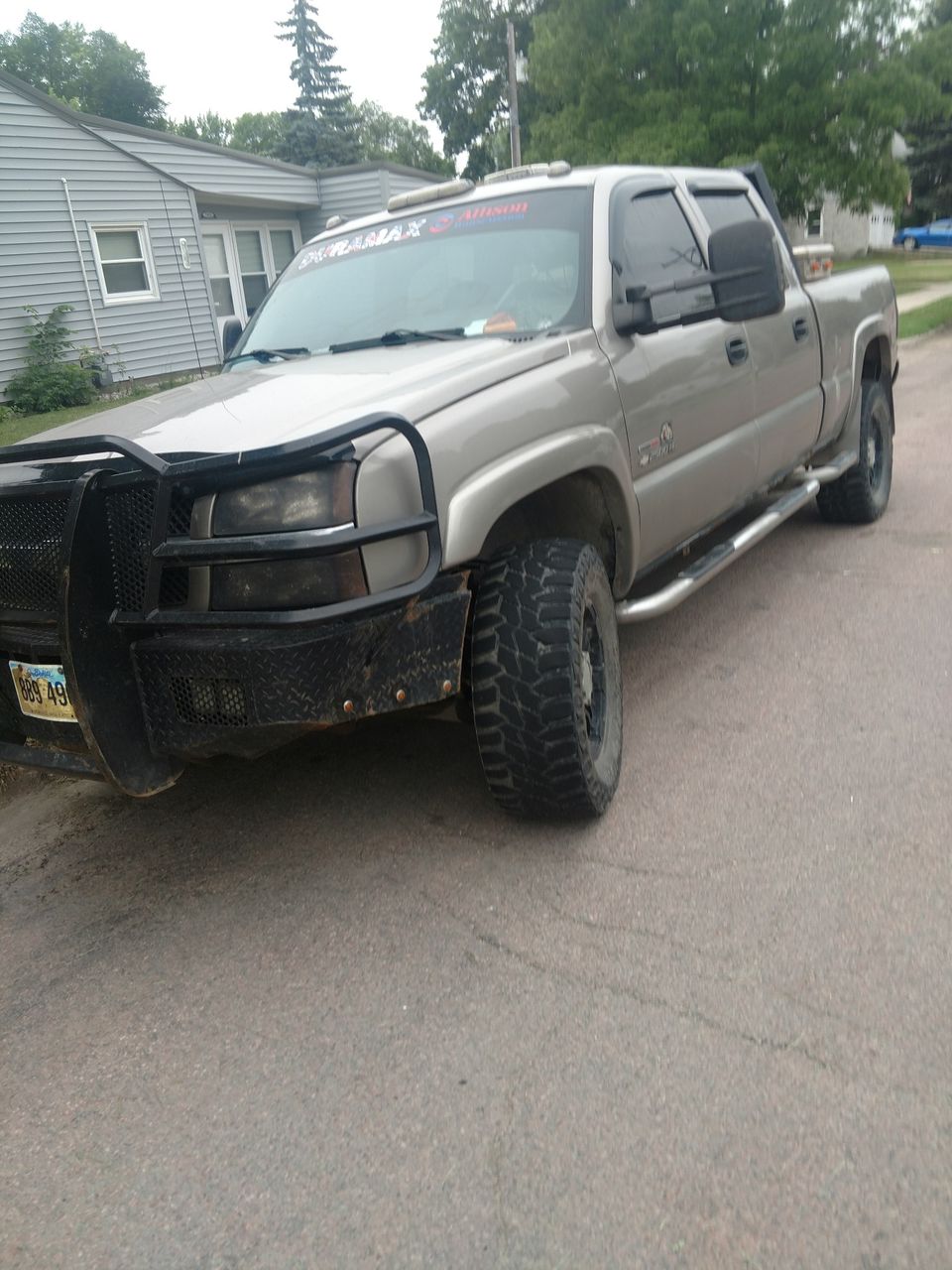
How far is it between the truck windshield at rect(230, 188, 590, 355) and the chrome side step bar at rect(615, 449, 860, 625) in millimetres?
985

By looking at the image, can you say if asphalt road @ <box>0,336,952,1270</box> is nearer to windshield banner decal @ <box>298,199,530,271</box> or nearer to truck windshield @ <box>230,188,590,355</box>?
truck windshield @ <box>230,188,590,355</box>

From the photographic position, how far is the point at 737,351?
441cm

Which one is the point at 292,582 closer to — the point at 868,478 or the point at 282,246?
the point at 868,478

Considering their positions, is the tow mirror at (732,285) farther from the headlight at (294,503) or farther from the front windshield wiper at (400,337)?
the headlight at (294,503)

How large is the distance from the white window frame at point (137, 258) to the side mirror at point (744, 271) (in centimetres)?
1384

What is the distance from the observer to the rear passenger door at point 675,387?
3754 millimetres

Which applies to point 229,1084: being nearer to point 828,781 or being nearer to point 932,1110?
point 932,1110

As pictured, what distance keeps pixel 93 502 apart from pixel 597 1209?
6.25 ft

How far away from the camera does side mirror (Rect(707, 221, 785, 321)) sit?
3602 mm

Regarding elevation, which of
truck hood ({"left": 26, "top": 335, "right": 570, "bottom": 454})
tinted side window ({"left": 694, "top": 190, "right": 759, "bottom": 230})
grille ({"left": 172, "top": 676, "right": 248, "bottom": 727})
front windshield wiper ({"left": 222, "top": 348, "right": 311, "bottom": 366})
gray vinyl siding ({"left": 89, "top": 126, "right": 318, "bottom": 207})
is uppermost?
gray vinyl siding ({"left": 89, "top": 126, "right": 318, "bottom": 207})

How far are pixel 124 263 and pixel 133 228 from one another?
0.52 metres

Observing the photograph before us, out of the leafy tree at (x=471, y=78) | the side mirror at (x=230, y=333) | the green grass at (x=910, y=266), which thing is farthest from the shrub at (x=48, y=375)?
the leafy tree at (x=471, y=78)

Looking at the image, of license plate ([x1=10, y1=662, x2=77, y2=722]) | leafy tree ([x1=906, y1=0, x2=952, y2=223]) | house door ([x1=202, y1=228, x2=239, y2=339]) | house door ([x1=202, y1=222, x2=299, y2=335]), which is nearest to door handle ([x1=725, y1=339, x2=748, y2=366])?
license plate ([x1=10, y1=662, x2=77, y2=722])

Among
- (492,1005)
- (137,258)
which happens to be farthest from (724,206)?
(137,258)
